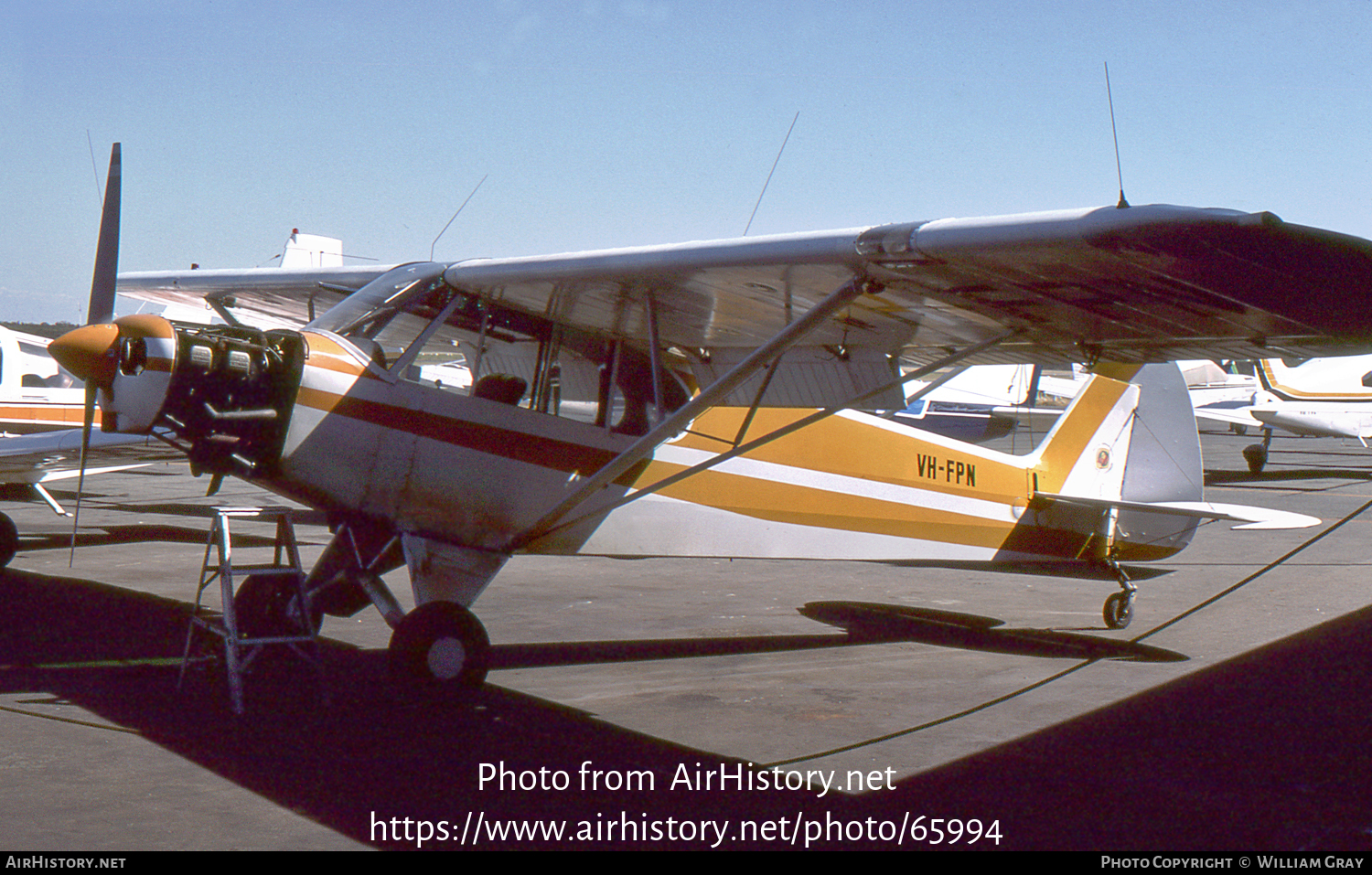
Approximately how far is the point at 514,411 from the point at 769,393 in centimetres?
168

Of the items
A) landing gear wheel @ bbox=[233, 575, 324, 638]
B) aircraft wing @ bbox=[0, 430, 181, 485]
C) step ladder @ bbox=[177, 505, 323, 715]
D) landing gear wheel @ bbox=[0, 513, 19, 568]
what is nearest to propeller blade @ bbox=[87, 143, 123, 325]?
step ladder @ bbox=[177, 505, 323, 715]

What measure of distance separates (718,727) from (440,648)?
1485mm

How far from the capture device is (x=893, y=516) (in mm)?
7648

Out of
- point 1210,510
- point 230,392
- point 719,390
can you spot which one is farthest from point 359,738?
point 1210,510

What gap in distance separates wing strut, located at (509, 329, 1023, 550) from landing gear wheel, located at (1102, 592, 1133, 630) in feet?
8.30

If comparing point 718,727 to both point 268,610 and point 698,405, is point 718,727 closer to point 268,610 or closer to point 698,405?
point 698,405

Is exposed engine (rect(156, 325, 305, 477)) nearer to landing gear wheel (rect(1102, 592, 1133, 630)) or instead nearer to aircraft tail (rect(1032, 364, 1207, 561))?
aircraft tail (rect(1032, 364, 1207, 561))

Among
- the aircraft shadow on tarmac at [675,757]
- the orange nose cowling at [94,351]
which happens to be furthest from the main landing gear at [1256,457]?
the orange nose cowling at [94,351]

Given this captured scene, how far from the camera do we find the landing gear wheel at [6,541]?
989 cm

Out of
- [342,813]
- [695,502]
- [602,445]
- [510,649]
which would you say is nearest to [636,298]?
[602,445]

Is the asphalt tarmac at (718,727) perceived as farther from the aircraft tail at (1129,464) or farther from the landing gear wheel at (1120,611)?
the aircraft tail at (1129,464)

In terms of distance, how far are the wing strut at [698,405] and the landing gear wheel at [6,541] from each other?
6184 mm

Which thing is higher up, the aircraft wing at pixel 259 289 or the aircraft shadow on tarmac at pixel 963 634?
the aircraft wing at pixel 259 289
